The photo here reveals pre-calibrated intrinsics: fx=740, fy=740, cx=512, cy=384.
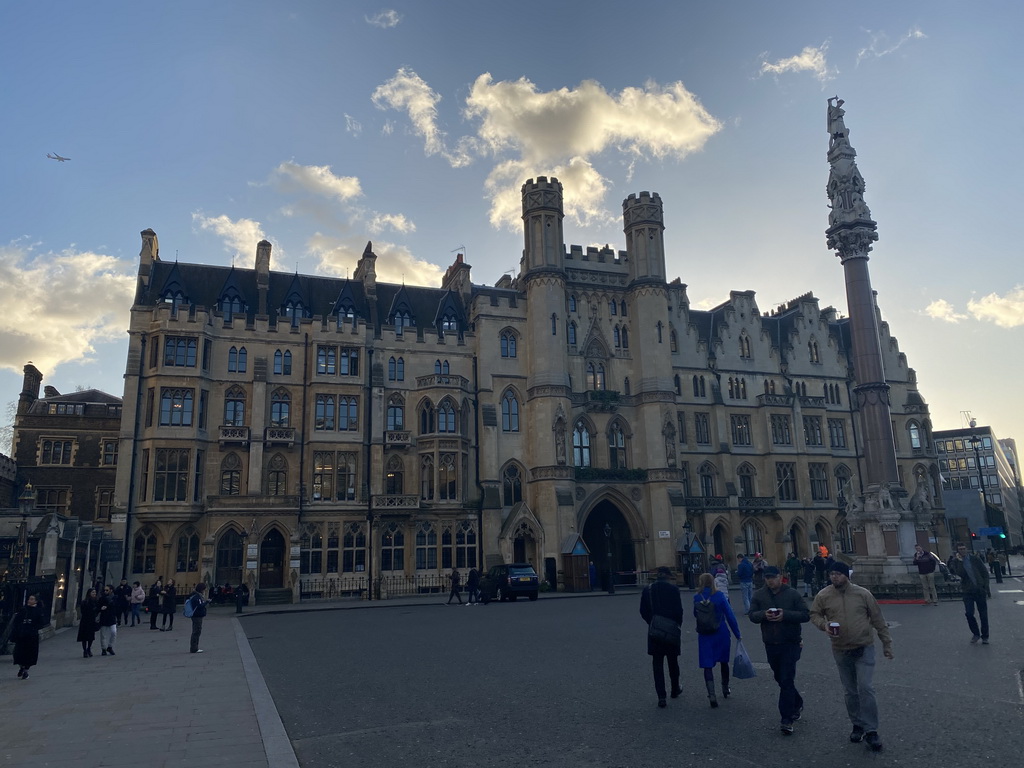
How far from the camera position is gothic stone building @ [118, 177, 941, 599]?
3872cm

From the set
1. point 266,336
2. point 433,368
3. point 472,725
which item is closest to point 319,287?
point 266,336

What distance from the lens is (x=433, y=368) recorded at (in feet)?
146

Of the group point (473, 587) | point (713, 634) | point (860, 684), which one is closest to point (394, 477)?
point (473, 587)

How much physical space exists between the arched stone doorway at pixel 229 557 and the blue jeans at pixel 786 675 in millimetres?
34535

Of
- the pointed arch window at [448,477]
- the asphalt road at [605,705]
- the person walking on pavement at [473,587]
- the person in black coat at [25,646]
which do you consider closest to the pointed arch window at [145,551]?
the pointed arch window at [448,477]

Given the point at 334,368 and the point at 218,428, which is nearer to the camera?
the point at 218,428

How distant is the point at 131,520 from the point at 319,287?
1729 cm

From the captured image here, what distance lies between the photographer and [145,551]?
3728 centimetres

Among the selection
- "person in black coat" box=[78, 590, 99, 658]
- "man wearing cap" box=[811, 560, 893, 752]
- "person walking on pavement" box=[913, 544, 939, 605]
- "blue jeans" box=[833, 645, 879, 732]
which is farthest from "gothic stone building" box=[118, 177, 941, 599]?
"blue jeans" box=[833, 645, 879, 732]

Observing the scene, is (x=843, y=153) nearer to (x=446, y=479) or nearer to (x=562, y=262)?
(x=562, y=262)

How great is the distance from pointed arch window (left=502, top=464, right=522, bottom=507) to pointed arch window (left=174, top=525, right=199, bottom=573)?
1676 centimetres

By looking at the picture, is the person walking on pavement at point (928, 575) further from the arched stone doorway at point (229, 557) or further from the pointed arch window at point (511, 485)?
the arched stone doorway at point (229, 557)

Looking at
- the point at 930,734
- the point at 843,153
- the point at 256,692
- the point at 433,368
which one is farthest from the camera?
the point at 433,368

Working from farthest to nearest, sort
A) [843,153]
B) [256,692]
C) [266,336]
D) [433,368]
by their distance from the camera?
[433,368] → [266,336] → [843,153] → [256,692]
